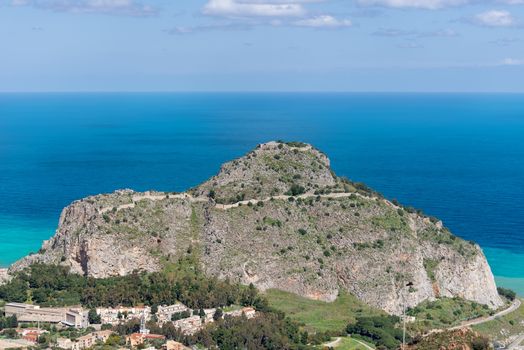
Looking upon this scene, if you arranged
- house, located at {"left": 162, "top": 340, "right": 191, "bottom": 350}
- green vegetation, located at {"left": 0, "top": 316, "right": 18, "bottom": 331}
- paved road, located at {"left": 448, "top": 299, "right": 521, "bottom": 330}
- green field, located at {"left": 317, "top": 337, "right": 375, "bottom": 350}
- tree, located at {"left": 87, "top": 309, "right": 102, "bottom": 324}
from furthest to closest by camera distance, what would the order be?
paved road, located at {"left": 448, "top": 299, "right": 521, "bottom": 330} < tree, located at {"left": 87, "top": 309, "right": 102, "bottom": 324} < green vegetation, located at {"left": 0, "top": 316, "right": 18, "bottom": 331} < green field, located at {"left": 317, "top": 337, "right": 375, "bottom": 350} < house, located at {"left": 162, "top": 340, "right": 191, "bottom": 350}

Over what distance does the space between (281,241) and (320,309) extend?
7.96 m

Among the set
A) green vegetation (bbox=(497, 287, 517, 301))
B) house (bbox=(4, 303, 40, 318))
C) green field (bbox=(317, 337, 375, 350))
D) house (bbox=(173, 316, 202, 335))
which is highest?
house (bbox=(173, 316, 202, 335))

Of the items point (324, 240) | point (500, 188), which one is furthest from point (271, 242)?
point (500, 188)

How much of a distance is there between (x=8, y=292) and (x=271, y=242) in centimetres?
2194

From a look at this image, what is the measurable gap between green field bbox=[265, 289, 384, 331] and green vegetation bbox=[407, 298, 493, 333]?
11.4ft

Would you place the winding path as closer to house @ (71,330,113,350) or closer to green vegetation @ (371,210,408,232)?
green vegetation @ (371,210,408,232)

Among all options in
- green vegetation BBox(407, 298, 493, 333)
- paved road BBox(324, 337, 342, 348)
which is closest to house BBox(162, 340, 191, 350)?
paved road BBox(324, 337, 342, 348)

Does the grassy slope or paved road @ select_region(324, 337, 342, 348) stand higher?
paved road @ select_region(324, 337, 342, 348)

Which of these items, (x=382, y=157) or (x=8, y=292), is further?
(x=382, y=157)

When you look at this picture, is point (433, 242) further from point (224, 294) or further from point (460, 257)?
point (224, 294)

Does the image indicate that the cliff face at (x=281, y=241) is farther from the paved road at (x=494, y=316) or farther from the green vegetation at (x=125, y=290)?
the green vegetation at (x=125, y=290)

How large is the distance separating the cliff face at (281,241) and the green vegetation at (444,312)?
102 centimetres

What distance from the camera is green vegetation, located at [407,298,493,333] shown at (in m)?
72.2

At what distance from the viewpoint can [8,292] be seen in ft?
232
